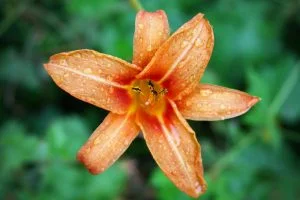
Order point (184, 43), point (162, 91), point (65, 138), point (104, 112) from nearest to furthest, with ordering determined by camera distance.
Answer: point (184, 43)
point (162, 91)
point (65, 138)
point (104, 112)

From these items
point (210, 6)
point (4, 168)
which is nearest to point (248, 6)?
point (210, 6)

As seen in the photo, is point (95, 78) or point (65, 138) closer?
point (95, 78)

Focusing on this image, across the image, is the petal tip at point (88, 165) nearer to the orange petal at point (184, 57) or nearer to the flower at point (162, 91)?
the flower at point (162, 91)

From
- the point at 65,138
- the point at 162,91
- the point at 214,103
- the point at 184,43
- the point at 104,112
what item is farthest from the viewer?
the point at 104,112

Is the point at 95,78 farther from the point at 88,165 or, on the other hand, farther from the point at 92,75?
the point at 88,165

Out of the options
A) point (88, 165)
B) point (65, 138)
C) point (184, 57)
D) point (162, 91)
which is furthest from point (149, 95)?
point (65, 138)

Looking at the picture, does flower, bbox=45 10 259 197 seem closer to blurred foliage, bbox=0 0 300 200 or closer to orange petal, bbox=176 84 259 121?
orange petal, bbox=176 84 259 121

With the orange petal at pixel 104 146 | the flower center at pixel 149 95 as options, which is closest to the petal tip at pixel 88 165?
the orange petal at pixel 104 146

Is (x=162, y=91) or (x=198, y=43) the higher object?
(x=198, y=43)
